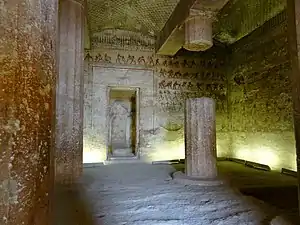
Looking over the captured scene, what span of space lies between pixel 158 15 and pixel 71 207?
597 centimetres

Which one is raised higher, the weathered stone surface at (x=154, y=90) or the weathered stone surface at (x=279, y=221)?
the weathered stone surface at (x=154, y=90)

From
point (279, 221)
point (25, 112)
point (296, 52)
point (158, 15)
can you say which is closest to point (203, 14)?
point (158, 15)

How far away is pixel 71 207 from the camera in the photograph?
3.20 m

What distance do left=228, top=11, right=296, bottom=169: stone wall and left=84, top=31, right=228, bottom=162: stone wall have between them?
74cm

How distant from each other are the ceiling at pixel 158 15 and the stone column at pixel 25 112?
586 cm

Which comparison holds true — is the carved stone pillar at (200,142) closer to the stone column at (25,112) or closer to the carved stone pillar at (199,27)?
the carved stone pillar at (199,27)

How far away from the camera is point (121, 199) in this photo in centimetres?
364

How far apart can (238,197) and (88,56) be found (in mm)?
6537

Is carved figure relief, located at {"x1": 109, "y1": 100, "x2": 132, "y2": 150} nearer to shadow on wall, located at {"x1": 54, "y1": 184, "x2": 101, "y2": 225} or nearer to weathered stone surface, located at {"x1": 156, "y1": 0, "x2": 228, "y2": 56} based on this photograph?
weathered stone surface, located at {"x1": 156, "y1": 0, "x2": 228, "y2": 56}

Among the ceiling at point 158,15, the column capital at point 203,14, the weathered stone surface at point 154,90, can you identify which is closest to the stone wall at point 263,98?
the ceiling at point 158,15

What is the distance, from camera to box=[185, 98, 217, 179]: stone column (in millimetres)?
5102

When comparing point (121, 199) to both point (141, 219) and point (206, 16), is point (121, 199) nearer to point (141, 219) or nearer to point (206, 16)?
point (141, 219)

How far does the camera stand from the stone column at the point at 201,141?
510cm

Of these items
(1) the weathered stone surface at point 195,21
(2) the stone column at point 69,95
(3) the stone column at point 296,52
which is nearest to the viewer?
(3) the stone column at point 296,52
